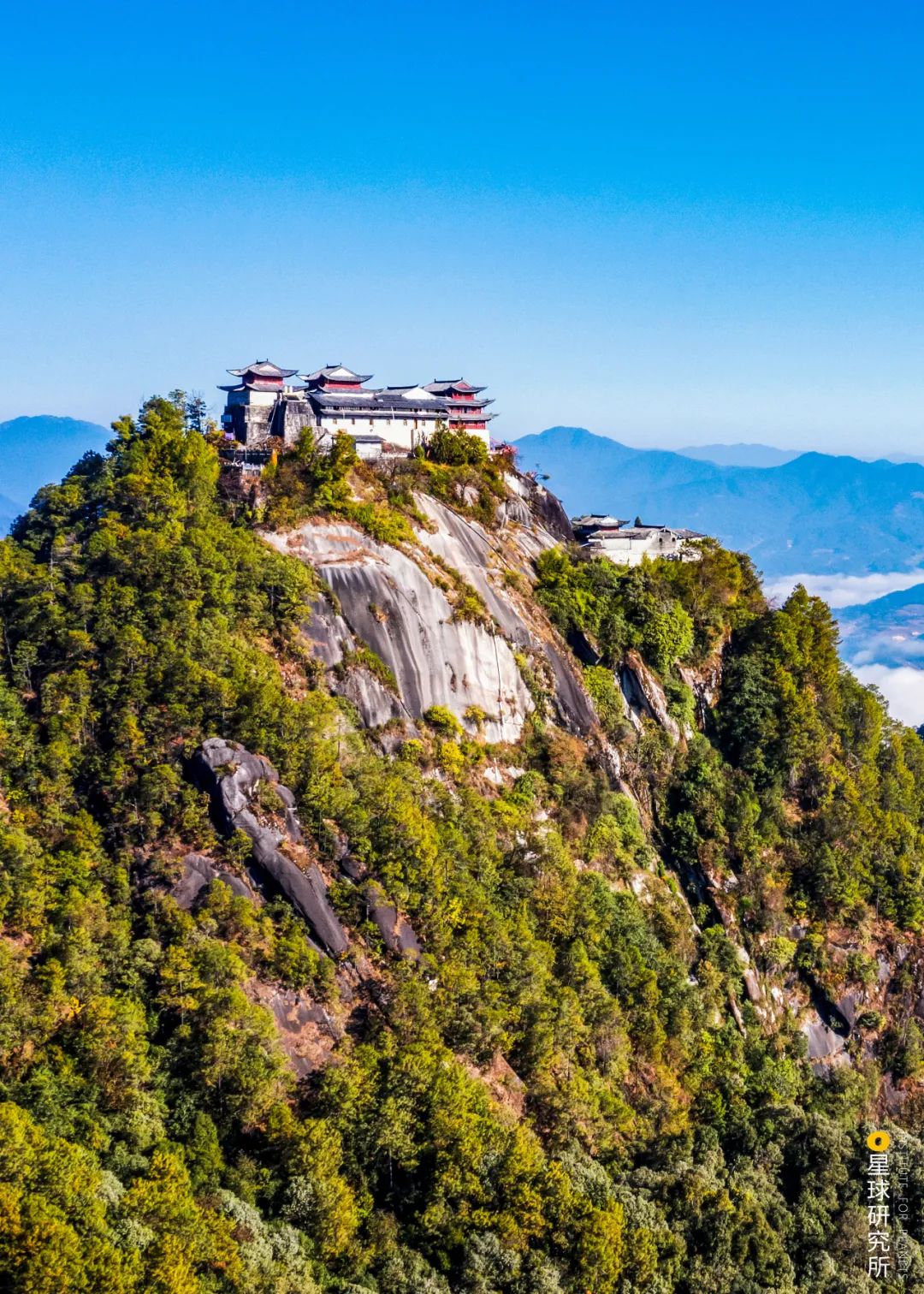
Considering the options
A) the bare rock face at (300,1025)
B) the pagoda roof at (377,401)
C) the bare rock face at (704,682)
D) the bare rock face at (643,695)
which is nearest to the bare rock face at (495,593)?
the bare rock face at (643,695)

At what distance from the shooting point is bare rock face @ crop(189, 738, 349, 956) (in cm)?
3828

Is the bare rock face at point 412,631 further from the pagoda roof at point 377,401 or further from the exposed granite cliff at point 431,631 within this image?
the pagoda roof at point 377,401

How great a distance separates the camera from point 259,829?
38625 millimetres

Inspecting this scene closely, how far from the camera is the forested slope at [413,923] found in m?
32.1

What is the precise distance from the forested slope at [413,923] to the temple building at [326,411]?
3117mm

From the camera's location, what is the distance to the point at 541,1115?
3984 cm

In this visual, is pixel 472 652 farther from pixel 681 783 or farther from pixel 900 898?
pixel 900 898

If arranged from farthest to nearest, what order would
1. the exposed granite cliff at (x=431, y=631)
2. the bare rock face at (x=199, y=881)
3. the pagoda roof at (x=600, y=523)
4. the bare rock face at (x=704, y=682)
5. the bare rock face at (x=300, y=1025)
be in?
1. the pagoda roof at (x=600, y=523)
2. the bare rock face at (x=704, y=682)
3. the exposed granite cliff at (x=431, y=631)
4. the bare rock face at (x=199, y=881)
5. the bare rock face at (x=300, y=1025)

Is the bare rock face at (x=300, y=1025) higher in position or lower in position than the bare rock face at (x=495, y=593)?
lower

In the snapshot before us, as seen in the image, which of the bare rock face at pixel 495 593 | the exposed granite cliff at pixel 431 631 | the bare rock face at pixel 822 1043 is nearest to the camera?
the exposed granite cliff at pixel 431 631

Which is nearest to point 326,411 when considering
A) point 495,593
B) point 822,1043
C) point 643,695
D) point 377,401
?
point 377,401

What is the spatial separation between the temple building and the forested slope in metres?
3.12

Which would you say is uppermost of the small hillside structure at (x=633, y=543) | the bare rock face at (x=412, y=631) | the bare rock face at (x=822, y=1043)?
the small hillside structure at (x=633, y=543)

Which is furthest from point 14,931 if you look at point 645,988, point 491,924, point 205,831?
point 645,988
